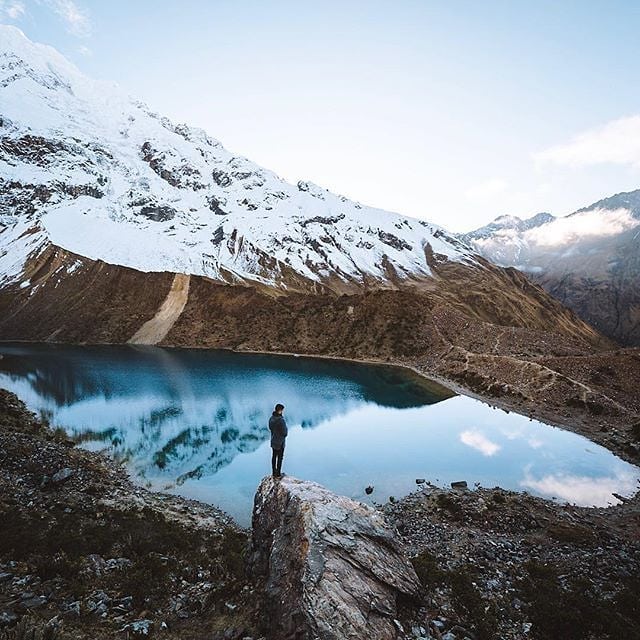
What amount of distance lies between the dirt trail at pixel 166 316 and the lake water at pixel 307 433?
116 feet

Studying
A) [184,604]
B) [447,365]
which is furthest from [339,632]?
[447,365]

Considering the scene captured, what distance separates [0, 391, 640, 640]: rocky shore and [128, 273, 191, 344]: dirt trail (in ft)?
318

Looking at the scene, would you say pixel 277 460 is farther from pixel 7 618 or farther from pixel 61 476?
pixel 61 476

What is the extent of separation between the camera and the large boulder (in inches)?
416

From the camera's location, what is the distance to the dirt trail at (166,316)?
394 feet

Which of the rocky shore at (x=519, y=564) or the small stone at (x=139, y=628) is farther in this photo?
the rocky shore at (x=519, y=564)

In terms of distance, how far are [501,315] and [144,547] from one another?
16567 cm

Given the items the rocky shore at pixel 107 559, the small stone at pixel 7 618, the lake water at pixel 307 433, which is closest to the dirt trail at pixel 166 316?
the lake water at pixel 307 433

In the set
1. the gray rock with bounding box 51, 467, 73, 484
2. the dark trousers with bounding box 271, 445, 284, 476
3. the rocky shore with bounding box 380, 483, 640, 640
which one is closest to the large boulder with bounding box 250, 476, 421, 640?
the rocky shore with bounding box 380, 483, 640, 640

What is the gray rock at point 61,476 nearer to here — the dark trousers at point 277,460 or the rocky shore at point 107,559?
the rocky shore at point 107,559

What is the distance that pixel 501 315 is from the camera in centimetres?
16662

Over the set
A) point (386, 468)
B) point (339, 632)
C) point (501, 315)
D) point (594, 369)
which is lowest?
point (386, 468)

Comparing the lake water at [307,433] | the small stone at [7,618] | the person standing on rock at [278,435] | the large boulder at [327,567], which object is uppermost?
the person standing on rock at [278,435]

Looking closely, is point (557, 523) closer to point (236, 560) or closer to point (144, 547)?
point (236, 560)
